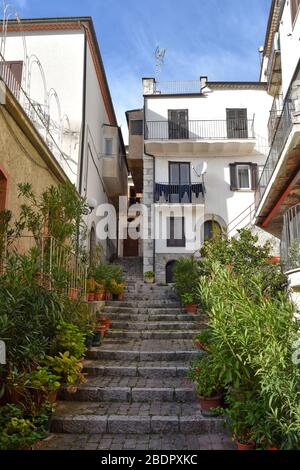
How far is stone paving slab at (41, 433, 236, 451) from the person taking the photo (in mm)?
4207

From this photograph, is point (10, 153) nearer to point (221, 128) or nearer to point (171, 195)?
point (171, 195)

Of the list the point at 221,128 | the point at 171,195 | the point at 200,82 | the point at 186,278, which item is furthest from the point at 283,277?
the point at 200,82

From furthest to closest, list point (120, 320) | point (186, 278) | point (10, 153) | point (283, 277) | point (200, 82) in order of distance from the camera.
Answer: point (200, 82) < point (186, 278) < point (120, 320) < point (283, 277) < point (10, 153)

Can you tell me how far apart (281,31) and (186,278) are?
9.03 meters

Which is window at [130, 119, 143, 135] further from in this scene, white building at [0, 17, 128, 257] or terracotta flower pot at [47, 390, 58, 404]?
terracotta flower pot at [47, 390, 58, 404]

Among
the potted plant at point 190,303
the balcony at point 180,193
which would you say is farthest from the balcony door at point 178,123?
the potted plant at point 190,303

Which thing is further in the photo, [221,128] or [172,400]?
[221,128]

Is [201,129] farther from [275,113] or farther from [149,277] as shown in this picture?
[149,277]

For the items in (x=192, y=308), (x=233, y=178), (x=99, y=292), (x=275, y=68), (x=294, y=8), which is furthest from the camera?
(x=233, y=178)

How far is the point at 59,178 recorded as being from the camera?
1011 cm

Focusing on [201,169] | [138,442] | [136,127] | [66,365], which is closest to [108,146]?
[136,127]

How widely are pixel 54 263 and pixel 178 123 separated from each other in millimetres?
13997

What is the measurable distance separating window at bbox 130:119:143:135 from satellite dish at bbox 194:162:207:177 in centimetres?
483

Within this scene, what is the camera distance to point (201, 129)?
62.6 feet
